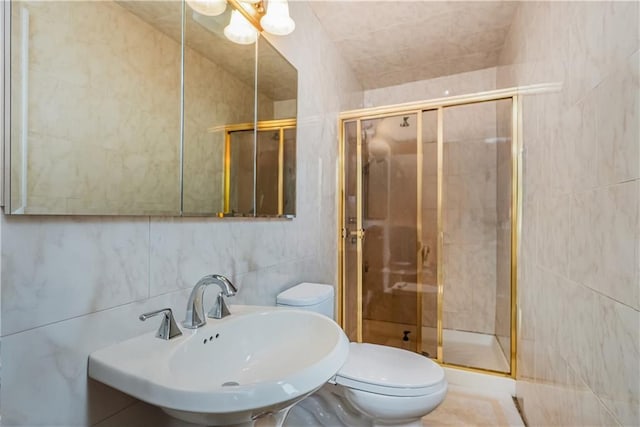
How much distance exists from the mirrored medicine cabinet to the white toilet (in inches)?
20.8

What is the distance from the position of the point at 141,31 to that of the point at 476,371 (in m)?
2.38

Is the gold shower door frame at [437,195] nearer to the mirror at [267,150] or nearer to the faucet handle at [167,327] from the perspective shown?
the mirror at [267,150]

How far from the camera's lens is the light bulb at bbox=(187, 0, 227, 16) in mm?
1044

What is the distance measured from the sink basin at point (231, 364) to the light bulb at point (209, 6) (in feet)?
3.32

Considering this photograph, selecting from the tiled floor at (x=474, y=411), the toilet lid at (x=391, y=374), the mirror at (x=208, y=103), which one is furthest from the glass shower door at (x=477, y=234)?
the mirror at (x=208, y=103)

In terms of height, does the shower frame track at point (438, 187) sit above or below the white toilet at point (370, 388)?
above

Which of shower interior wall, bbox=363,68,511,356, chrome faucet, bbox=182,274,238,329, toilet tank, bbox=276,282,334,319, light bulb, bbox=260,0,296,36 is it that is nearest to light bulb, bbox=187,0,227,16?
light bulb, bbox=260,0,296,36

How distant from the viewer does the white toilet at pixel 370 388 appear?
1233mm

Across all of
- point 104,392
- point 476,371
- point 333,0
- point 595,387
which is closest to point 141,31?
point 104,392

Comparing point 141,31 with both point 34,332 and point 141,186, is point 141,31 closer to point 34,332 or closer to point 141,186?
point 141,186

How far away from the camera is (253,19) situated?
4.41 feet

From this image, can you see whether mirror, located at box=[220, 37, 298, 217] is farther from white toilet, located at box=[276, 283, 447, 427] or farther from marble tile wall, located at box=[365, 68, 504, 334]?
marble tile wall, located at box=[365, 68, 504, 334]

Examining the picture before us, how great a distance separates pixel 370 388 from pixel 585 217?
95 cm

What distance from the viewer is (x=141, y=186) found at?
0.87 m
